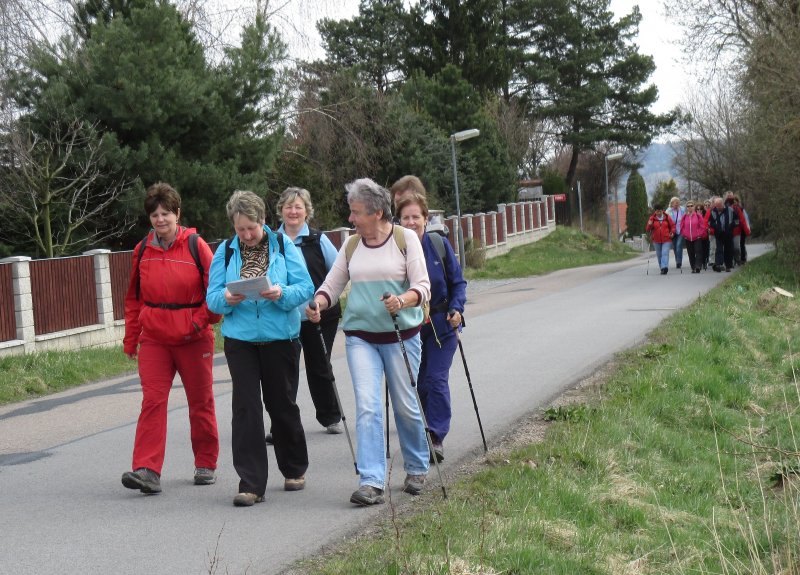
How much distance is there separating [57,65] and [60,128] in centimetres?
145

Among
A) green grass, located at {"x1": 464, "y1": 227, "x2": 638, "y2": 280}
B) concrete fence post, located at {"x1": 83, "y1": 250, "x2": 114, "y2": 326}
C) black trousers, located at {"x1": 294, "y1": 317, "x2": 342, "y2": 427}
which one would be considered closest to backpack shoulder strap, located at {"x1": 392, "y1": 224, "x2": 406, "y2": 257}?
black trousers, located at {"x1": 294, "y1": 317, "x2": 342, "y2": 427}

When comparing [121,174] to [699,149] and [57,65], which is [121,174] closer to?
[57,65]

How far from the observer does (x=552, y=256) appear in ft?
159

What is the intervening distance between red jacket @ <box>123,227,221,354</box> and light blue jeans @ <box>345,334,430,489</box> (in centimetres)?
107

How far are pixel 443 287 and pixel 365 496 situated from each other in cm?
176

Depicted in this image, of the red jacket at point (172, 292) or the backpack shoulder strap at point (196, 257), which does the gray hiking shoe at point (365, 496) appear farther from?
the backpack shoulder strap at point (196, 257)

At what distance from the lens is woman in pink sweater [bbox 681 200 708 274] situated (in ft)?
87.6

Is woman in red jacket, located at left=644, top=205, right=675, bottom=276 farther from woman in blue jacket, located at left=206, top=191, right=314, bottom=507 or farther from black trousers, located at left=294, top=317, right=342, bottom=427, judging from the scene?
woman in blue jacket, located at left=206, top=191, right=314, bottom=507

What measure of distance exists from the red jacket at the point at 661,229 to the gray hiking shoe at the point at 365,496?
2163cm

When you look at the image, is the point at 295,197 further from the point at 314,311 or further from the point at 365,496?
the point at 365,496

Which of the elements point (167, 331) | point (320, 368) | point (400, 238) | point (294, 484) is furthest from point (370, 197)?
point (320, 368)

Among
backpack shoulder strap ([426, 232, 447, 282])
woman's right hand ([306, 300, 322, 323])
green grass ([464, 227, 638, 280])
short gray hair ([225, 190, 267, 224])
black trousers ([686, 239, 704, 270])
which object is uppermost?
short gray hair ([225, 190, 267, 224])

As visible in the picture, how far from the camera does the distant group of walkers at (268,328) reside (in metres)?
6.57

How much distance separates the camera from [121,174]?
2188 centimetres
